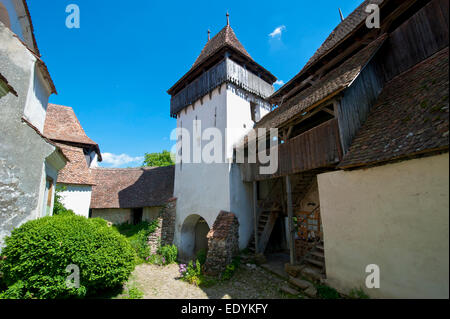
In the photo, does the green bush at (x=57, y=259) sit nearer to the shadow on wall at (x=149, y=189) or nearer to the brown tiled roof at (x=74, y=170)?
the brown tiled roof at (x=74, y=170)

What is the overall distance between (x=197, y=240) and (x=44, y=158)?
9838mm

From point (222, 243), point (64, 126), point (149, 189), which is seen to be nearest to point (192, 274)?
point (222, 243)

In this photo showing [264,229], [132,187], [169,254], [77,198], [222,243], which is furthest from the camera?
[132,187]

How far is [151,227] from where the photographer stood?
13.4 meters

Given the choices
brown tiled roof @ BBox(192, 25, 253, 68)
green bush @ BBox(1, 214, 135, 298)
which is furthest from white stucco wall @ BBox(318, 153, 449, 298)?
brown tiled roof @ BBox(192, 25, 253, 68)

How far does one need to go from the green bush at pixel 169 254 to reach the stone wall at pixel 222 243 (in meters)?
3.59

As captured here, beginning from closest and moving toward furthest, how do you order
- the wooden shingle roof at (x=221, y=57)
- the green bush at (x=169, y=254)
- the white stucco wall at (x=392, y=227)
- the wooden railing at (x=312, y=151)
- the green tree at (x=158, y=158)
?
the white stucco wall at (x=392, y=227), the wooden railing at (x=312, y=151), the green bush at (x=169, y=254), the wooden shingle roof at (x=221, y=57), the green tree at (x=158, y=158)

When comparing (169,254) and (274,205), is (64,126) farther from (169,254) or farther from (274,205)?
(274,205)

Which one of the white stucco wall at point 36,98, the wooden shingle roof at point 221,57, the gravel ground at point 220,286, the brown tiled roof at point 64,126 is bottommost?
the gravel ground at point 220,286

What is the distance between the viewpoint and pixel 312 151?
697cm

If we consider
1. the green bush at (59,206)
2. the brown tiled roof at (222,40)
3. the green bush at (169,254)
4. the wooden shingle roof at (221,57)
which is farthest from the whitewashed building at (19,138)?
the brown tiled roof at (222,40)

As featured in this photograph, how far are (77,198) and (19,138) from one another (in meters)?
8.75

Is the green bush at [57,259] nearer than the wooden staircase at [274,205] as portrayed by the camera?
Yes

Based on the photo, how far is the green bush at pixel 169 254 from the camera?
11.8 meters
